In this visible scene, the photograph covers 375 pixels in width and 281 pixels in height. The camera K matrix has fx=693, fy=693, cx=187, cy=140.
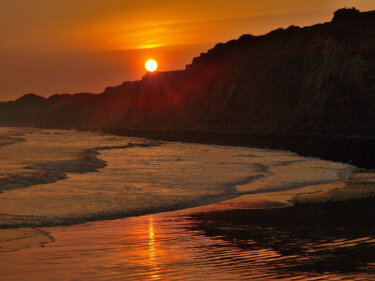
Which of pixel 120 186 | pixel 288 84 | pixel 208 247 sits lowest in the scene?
pixel 208 247

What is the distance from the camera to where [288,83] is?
433 feet

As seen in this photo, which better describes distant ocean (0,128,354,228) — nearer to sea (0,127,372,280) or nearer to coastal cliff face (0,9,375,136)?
sea (0,127,372,280)

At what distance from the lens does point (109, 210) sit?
18031 mm

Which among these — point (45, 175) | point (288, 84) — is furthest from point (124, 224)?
point (288, 84)

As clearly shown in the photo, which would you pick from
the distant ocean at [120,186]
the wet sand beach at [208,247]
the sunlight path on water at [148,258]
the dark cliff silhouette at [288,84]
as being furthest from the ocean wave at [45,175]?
the dark cliff silhouette at [288,84]

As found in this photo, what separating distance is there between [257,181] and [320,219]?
38.1 ft

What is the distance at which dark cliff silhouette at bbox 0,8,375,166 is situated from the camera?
A: 106812 millimetres

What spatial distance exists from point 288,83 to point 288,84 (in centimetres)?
33

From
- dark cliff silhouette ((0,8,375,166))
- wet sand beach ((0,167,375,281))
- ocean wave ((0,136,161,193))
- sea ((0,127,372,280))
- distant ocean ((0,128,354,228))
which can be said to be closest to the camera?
wet sand beach ((0,167,375,281))

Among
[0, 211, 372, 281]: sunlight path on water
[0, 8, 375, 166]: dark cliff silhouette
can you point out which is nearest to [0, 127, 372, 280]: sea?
[0, 211, 372, 281]: sunlight path on water

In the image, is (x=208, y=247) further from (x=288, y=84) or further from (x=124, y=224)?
(x=288, y=84)

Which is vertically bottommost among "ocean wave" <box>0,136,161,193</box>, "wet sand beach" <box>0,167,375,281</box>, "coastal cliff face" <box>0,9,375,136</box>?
"wet sand beach" <box>0,167,375,281</box>

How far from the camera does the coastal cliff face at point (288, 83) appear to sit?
351 ft

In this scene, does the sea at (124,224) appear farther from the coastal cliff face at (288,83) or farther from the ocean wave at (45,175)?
the coastal cliff face at (288,83)
